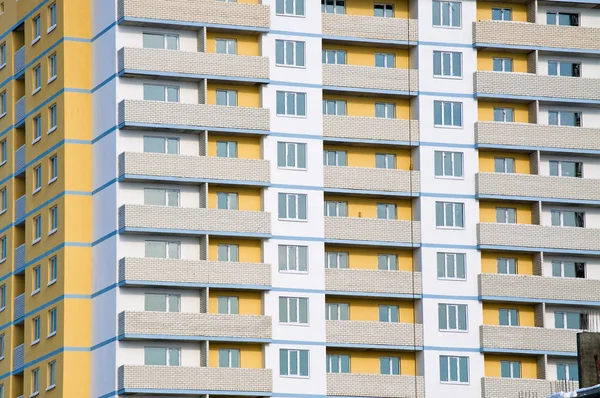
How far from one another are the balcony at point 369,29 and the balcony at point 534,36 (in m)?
4.14

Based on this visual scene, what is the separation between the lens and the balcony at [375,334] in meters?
111

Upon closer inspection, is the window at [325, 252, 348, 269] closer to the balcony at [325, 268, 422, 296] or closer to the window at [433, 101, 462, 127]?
the balcony at [325, 268, 422, 296]

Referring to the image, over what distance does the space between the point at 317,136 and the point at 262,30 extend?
6967mm

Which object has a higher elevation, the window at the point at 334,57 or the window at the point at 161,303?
the window at the point at 334,57

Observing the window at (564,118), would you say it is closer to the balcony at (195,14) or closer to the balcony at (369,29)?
the balcony at (369,29)

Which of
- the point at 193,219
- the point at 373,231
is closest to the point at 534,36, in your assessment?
the point at 373,231

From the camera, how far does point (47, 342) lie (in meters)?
111

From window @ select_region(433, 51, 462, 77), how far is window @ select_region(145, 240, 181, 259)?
772 inches

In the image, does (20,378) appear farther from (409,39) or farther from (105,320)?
(409,39)

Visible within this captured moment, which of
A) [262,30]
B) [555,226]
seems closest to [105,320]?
[262,30]

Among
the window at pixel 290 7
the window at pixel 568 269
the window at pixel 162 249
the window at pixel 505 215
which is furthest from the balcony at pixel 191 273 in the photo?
the window at pixel 568 269

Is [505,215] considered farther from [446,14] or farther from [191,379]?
[191,379]

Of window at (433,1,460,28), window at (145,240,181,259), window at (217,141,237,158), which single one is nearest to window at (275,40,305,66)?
window at (217,141,237,158)

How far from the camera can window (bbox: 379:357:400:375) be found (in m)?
112
